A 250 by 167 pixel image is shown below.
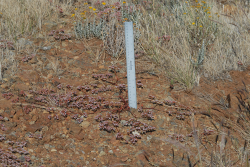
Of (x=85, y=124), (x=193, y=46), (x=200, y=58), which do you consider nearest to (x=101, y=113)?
(x=85, y=124)

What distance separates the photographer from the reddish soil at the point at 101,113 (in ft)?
11.5

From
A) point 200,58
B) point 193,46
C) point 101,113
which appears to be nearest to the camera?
point 101,113

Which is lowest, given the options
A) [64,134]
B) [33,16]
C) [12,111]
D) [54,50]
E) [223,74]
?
[64,134]

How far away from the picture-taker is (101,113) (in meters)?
4.15

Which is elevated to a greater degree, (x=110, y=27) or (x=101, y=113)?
(x=110, y=27)

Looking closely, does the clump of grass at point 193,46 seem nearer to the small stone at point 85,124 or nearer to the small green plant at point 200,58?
the small green plant at point 200,58

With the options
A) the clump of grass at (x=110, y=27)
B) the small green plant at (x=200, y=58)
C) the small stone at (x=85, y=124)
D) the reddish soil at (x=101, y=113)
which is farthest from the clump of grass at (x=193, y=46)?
the small stone at (x=85, y=124)

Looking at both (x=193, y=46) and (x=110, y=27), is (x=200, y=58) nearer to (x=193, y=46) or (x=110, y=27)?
(x=193, y=46)

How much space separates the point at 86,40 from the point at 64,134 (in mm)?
2631

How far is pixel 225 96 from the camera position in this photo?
4.73 meters

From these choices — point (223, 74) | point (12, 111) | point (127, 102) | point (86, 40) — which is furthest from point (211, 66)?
point (12, 111)

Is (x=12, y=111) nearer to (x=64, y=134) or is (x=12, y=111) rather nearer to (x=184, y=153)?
(x=64, y=134)

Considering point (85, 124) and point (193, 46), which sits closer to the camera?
point (85, 124)

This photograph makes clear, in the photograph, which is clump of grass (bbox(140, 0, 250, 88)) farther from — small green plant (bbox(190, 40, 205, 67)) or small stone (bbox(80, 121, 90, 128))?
small stone (bbox(80, 121, 90, 128))
